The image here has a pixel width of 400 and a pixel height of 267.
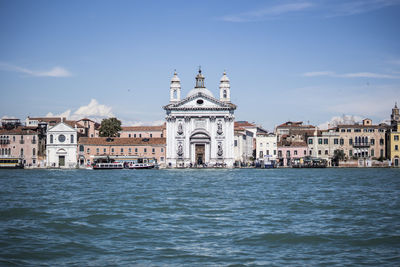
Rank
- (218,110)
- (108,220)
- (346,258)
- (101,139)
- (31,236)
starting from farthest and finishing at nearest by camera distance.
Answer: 1. (101,139)
2. (218,110)
3. (108,220)
4. (31,236)
5. (346,258)

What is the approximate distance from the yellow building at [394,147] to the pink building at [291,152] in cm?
1114

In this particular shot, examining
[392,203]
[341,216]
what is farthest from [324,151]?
[341,216]

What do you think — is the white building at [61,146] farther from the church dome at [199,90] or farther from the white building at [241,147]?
the white building at [241,147]

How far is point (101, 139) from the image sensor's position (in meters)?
71.2

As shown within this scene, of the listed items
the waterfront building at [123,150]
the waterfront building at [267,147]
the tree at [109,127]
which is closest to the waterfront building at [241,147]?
the waterfront building at [267,147]

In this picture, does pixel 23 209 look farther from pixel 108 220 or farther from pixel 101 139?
pixel 101 139

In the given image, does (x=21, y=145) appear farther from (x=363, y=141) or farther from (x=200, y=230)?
(x=200, y=230)

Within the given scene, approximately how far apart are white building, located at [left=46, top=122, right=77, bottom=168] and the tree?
34.7 feet

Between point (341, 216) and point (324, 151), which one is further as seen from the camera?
point (324, 151)

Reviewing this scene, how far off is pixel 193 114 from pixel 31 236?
52.6m

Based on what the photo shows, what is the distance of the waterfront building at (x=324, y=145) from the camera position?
236ft

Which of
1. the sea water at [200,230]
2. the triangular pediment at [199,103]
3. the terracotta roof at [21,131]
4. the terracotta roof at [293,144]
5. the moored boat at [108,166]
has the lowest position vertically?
the sea water at [200,230]

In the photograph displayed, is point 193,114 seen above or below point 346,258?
above

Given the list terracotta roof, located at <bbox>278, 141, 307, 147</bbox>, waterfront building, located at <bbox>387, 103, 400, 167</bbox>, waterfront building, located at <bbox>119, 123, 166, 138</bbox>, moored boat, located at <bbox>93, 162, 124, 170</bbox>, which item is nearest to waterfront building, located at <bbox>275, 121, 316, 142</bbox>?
terracotta roof, located at <bbox>278, 141, 307, 147</bbox>
